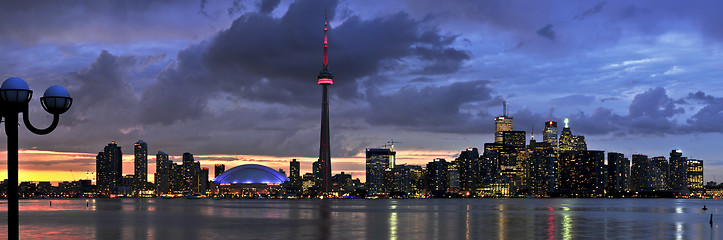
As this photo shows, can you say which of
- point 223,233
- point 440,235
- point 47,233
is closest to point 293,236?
point 223,233

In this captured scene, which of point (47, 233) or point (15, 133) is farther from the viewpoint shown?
point (47, 233)

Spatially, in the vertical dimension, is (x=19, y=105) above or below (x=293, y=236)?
above

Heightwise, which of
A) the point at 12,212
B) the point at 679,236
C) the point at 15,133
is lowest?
the point at 679,236

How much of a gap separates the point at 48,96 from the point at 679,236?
70.4m

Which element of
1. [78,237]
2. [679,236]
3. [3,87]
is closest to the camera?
[3,87]

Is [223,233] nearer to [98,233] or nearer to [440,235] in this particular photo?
[98,233]

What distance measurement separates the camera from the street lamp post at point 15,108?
60.2 feet

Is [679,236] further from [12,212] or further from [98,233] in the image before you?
[12,212]

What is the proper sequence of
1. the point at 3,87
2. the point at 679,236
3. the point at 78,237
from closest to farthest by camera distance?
the point at 3,87 → the point at 78,237 → the point at 679,236

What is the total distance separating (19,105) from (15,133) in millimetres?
836

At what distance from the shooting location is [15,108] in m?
18.7

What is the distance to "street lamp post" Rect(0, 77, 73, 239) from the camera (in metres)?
18.4

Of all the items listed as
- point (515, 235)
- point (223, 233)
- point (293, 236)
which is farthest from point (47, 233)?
point (515, 235)

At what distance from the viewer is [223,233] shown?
7844 centimetres
